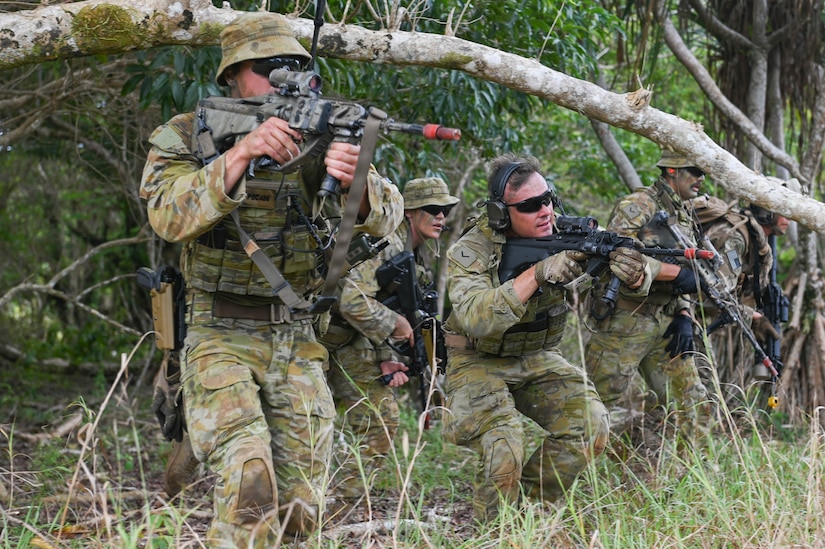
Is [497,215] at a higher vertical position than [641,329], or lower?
higher

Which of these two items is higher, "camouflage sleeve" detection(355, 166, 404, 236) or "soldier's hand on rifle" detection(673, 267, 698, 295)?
"camouflage sleeve" detection(355, 166, 404, 236)

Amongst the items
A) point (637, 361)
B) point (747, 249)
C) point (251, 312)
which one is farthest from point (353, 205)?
point (747, 249)

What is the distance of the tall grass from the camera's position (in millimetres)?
2891

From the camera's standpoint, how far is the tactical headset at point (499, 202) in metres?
4.31

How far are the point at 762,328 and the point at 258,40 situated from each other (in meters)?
4.72

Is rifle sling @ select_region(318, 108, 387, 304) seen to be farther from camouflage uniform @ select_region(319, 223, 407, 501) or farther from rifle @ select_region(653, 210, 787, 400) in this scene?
rifle @ select_region(653, 210, 787, 400)

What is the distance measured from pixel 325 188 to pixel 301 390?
80 centimetres

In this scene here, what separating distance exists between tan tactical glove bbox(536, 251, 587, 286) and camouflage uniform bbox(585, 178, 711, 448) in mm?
1711

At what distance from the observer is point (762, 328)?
684 cm

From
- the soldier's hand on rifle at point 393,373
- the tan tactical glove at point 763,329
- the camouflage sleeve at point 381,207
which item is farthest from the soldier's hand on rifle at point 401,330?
the tan tactical glove at point 763,329

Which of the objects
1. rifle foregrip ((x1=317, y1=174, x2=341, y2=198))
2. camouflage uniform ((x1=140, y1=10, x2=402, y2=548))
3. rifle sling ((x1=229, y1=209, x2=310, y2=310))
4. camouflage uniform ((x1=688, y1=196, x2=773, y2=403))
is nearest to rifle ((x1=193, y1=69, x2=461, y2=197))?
rifle foregrip ((x1=317, y1=174, x2=341, y2=198))

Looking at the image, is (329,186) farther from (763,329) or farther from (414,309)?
(763,329)

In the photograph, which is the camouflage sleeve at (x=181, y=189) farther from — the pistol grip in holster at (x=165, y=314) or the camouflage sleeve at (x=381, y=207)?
the pistol grip in holster at (x=165, y=314)

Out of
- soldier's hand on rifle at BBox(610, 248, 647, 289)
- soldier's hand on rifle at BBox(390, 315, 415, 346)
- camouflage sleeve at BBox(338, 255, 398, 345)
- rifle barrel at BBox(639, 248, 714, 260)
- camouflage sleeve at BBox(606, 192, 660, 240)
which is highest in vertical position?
rifle barrel at BBox(639, 248, 714, 260)
